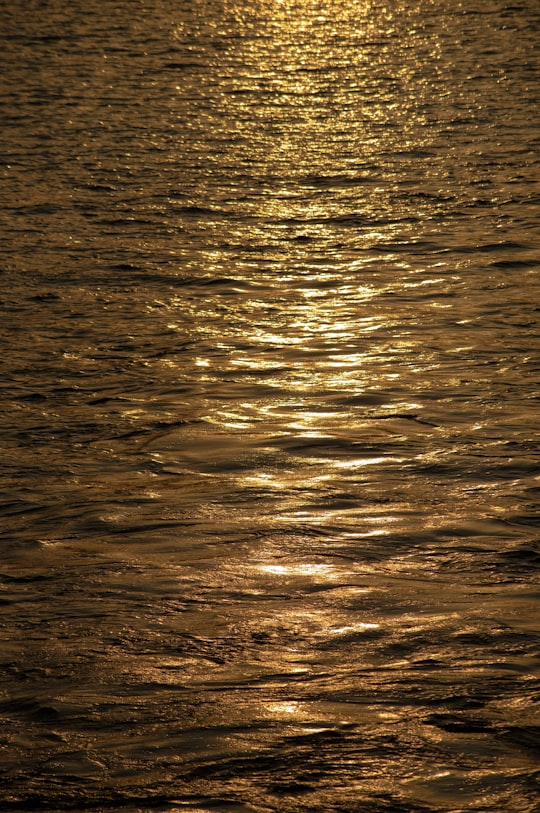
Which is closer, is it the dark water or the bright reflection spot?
the dark water

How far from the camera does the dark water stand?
2.46 metres

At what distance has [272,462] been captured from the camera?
12.2ft

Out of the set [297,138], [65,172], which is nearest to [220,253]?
[65,172]

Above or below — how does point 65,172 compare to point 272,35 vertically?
below

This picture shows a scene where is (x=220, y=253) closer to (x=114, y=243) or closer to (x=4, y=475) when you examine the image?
(x=114, y=243)

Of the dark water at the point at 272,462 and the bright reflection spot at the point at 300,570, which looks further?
the bright reflection spot at the point at 300,570

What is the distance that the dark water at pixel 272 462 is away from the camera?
246 centimetres

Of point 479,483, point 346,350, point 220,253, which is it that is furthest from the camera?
point 220,253

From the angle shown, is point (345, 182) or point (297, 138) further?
point (297, 138)

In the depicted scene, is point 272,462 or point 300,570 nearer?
point 300,570

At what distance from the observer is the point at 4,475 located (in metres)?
3.68

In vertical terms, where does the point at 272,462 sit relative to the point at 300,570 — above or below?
above

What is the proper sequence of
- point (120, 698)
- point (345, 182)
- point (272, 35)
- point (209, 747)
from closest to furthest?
point (209, 747)
point (120, 698)
point (345, 182)
point (272, 35)

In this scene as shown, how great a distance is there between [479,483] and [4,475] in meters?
1.41
